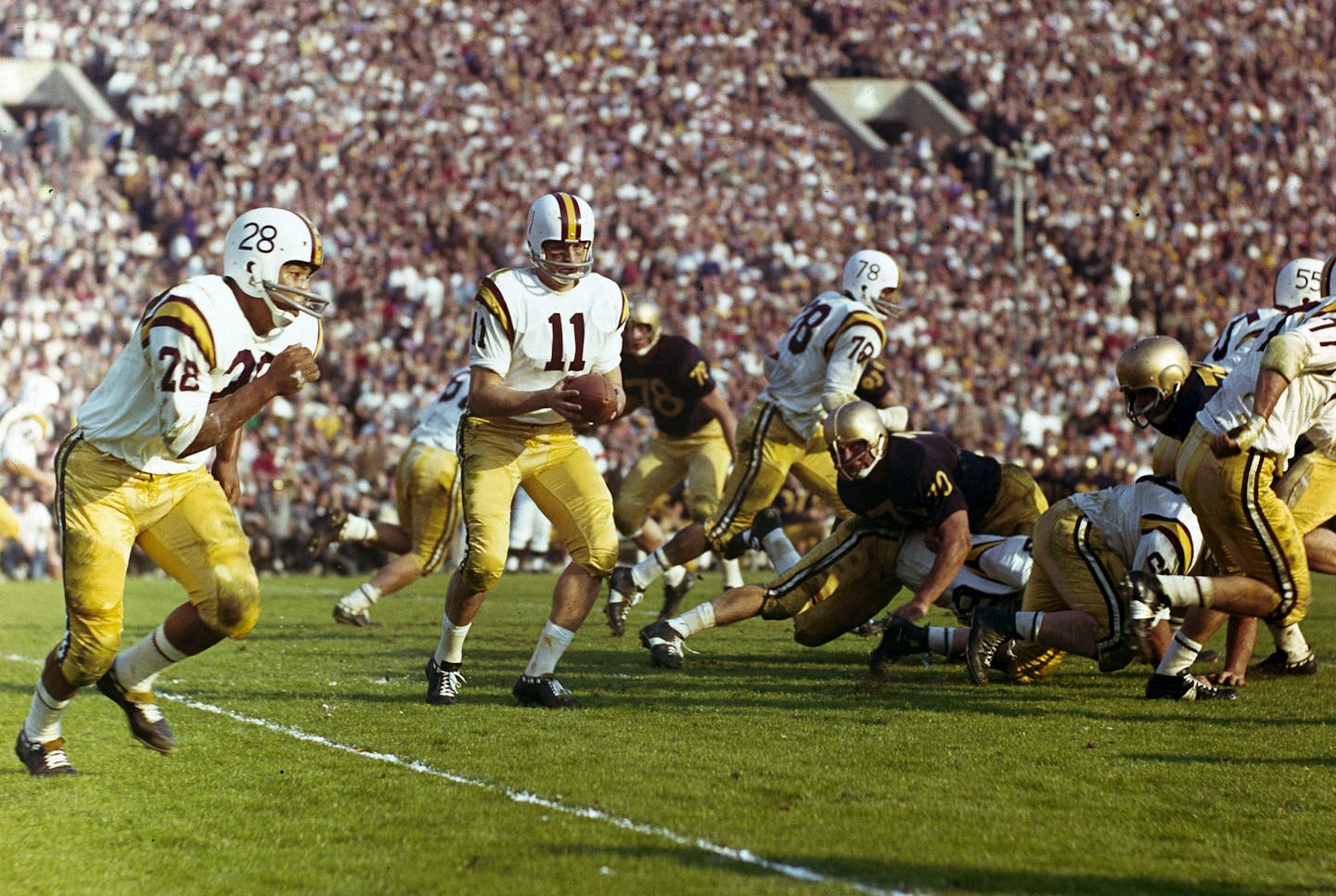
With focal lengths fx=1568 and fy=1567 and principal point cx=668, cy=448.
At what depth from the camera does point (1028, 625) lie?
625cm

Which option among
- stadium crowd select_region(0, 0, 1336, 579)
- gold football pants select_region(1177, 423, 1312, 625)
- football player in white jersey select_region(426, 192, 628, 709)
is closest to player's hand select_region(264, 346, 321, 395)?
football player in white jersey select_region(426, 192, 628, 709)

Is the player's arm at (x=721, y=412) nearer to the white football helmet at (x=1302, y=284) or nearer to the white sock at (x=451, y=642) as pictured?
the white football helmet at (x=1302, y=284)

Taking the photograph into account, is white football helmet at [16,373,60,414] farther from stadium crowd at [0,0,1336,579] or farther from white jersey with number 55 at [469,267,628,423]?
stadium crowd at [0,0,1336,579]

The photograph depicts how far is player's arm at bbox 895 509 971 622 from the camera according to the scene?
6562 millimetres

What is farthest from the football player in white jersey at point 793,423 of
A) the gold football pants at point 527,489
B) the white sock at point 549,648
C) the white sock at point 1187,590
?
the white sock at point 1187,590

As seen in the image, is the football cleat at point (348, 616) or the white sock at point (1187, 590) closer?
the white sock at point (1187, 590)

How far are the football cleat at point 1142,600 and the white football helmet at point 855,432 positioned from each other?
3.81 ft

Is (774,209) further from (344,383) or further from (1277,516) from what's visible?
(1277,516)

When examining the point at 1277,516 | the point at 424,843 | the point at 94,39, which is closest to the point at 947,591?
the point at 1277,516

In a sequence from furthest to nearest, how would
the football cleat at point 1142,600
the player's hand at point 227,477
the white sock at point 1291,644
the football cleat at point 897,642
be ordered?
1. the white sock at point 1291,644
2. the football cleat at point 897,642
3. the football cleat at point 1142,600
4. the player's hand at point 227,477

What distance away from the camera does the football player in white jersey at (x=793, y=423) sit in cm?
836

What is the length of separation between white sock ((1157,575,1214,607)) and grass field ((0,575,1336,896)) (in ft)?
1.47

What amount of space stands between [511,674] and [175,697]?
4.92ft

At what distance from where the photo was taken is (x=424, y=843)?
3996 millimetres
